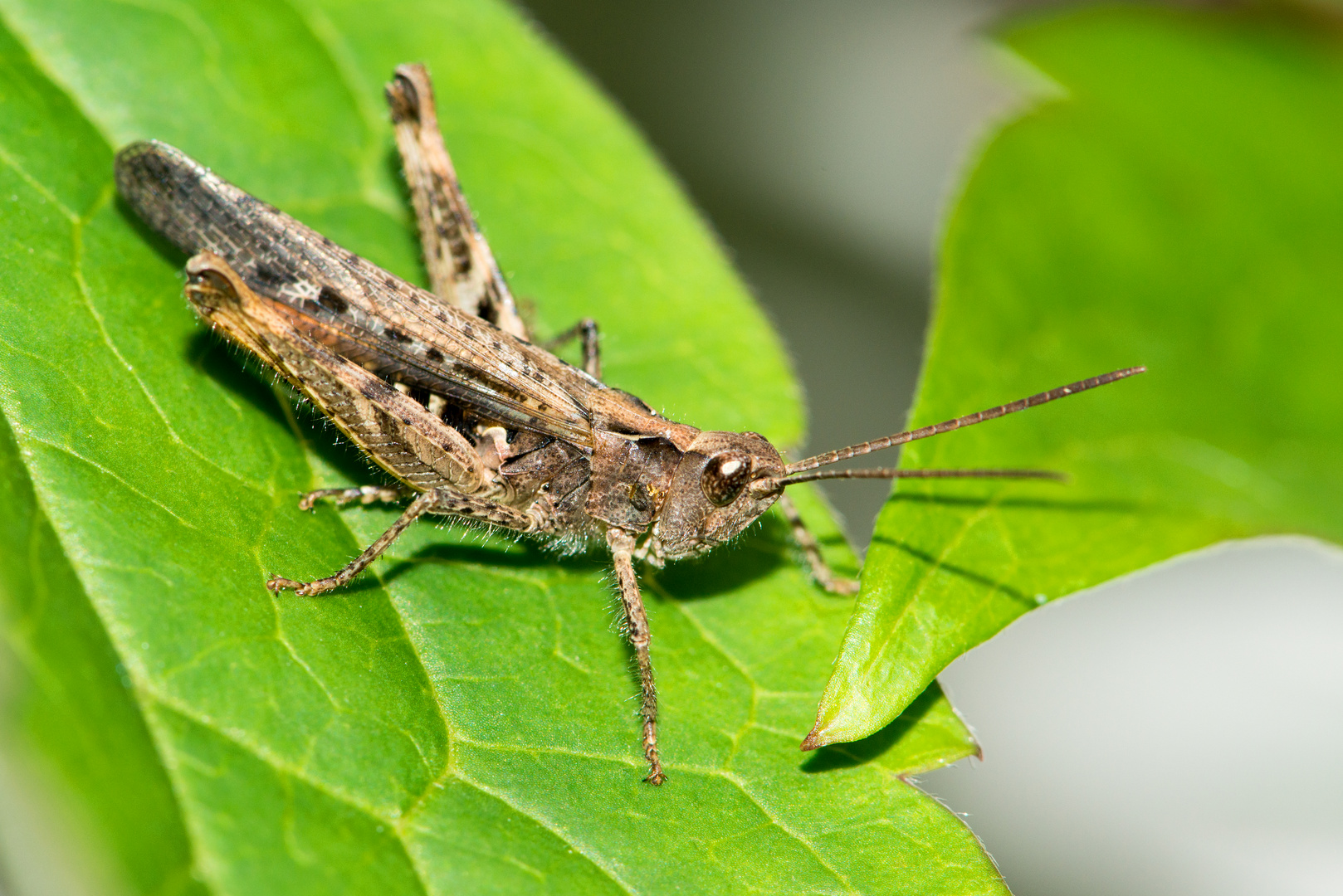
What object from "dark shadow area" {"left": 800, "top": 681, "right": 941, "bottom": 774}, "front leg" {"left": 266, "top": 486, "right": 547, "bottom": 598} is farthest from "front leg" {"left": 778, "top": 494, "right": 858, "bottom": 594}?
"front leg" {"left": 266, "top": 486, "right": 547, "bottom": 598}

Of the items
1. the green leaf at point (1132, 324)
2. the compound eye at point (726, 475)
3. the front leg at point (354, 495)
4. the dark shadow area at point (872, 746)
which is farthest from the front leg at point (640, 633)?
the front leg at point (354, 495)

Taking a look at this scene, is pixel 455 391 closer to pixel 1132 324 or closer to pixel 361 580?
pixel 361 580

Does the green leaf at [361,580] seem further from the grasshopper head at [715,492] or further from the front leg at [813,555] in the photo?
the grasshopper head at [715,492]

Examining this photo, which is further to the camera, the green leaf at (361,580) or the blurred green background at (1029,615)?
the blurred green background at (1029,615)

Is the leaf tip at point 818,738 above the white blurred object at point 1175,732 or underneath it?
underneath

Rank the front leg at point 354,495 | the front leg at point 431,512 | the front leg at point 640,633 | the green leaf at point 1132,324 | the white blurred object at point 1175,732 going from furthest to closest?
1. the white blurred object at point 1175,732
2. the front leg at point 354,495
3. the green leaf at point 1132,324
4. the front leg at point 640,633
5. the front leg at point 431,512

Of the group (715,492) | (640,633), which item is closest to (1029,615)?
(715,492)
